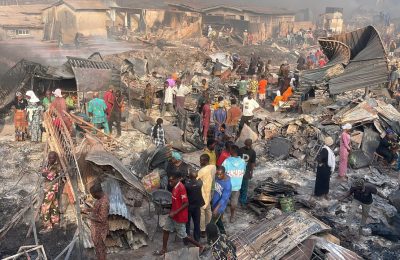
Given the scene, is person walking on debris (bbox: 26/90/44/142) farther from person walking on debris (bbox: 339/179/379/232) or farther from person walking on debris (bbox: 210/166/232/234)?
person walking on debris (bbox: 339/179/379/232)

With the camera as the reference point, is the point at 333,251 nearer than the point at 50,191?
Yes

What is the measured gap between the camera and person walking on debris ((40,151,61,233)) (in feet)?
23.3

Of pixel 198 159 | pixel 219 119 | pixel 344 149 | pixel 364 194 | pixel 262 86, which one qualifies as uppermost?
pixel 262 86

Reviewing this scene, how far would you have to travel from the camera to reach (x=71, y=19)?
30.9m

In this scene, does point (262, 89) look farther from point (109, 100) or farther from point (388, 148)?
point (109, 100)

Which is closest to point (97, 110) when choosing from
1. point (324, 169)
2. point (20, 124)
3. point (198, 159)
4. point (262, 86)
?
point (20, 124)

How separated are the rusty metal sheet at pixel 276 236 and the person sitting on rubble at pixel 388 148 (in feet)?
16.8

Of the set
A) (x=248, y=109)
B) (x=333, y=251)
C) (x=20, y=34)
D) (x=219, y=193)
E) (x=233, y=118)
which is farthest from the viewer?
(x=20, y=34)

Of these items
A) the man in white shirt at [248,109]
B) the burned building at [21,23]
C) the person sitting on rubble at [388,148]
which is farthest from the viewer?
the burned building at [21,23]

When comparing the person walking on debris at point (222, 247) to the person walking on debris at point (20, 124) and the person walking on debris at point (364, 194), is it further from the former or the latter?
the person walking on debris at point (20, 124)

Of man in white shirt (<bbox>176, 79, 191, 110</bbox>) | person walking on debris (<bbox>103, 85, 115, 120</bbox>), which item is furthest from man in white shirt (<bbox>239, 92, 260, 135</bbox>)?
person walking on debris (<bbox>103, 85, 115, 120</bbox>)

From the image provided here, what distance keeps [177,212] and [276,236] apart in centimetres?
161

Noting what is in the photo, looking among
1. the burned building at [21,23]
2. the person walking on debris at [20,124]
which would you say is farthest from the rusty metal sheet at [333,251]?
the burned building at [21,23]

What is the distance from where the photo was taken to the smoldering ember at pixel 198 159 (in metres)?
6.56
